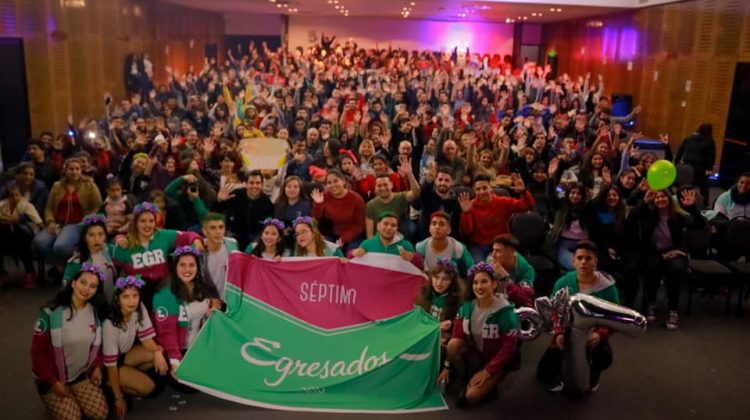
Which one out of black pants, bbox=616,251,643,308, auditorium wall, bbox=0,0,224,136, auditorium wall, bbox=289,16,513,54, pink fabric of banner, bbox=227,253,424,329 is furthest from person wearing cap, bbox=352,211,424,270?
auditorium wall, bbox=289,16,513,54

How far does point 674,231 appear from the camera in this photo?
593 cm

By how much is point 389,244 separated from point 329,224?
3.34 ft

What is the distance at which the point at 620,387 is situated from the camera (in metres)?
4.65

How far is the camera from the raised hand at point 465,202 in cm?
597

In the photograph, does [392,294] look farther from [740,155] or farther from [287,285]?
[740,155]

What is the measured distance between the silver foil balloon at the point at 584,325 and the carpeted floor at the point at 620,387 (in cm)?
18

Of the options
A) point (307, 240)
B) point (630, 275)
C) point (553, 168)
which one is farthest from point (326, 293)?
point (553, 168)

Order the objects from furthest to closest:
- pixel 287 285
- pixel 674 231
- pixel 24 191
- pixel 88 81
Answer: pixel 88 81, pixel 24 191, pixel 674 231, pixel 287 285

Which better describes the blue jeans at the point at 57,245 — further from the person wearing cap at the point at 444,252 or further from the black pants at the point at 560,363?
the black pants at the point at 560,363

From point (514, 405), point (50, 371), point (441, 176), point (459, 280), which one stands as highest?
point (441, 176)

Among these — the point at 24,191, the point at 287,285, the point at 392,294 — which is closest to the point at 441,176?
the point at 392,294

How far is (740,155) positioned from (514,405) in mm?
9013

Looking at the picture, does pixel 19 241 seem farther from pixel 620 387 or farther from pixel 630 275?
pixel 630 275

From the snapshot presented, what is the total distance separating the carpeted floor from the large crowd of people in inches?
7.9
